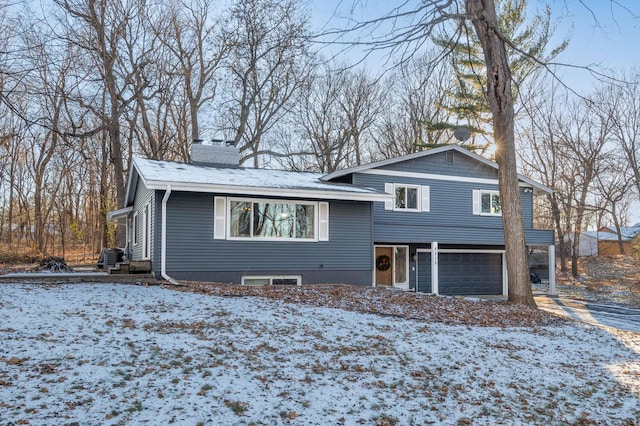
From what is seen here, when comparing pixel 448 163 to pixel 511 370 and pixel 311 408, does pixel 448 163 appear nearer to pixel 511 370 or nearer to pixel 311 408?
pixel 511 370

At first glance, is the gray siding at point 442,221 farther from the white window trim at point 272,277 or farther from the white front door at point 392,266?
the white window trim at point 272,277

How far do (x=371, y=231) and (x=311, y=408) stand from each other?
436 inches

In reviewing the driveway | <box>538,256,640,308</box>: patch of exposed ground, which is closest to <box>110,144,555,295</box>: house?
<box>538,256,640,308</box>: patch of exposed ground

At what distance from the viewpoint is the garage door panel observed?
64.7 ft

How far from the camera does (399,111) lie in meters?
30.7

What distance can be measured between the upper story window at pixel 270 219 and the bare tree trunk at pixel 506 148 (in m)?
5.08

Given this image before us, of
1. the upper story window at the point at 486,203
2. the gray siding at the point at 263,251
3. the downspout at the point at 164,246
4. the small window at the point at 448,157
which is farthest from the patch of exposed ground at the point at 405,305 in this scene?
the small window at the point at 448,157

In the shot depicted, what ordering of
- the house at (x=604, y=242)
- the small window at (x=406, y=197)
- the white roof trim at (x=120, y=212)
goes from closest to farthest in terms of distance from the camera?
the small window at (x=406, y=197) < the white roof trim at (x=120, y=212) < the house at (x=604, y=242)

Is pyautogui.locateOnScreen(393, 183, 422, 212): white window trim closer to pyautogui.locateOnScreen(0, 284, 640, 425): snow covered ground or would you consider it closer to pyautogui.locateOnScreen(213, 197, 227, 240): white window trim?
pyautogui.locateOnScreen(213, 197, 227, 240): white window trim

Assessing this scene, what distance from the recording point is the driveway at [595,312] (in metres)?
11.6

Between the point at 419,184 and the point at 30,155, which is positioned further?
the point at 30,155

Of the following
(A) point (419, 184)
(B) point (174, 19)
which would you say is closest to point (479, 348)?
(A) point (419, 184)

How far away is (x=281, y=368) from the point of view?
5.28 meters

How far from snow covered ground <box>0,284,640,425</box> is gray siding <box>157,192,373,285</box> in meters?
4.16
